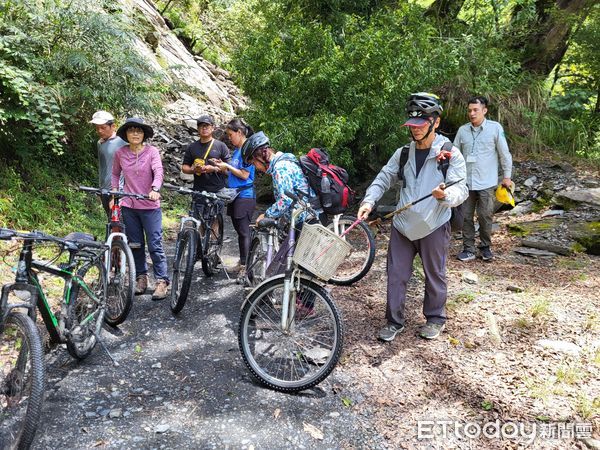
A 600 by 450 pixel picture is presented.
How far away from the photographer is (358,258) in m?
6.21

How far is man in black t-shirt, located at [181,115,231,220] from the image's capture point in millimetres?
5426

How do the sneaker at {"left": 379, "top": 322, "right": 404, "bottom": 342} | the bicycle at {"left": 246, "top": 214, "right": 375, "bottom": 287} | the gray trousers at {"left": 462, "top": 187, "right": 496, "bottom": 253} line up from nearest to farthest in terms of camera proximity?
the sneaker at {"left": 379, "top": 322, "right": 404, "bottom": 342}, the bicycle at {"left": 246, "top": 214, "right": 375, "bottom": 287}, the gray trousers at {"left": 462, "top": 187, "right": 496, "bottom": 253}

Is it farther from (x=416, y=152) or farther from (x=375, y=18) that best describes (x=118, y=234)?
(x=375, y=18)

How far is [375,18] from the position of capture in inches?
321

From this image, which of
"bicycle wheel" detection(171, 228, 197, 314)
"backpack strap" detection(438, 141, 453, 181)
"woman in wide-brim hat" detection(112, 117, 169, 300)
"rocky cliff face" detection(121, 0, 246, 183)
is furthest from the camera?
"rocky cliff face" detection(121, 0, 246, 183)

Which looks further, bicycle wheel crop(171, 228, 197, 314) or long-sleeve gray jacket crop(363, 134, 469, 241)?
bicycle wheel crop(171, 228, 197, 314)

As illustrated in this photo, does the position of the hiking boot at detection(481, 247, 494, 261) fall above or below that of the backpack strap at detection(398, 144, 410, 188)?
below

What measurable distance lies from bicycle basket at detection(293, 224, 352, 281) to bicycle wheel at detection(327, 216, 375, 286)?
2.25 meters

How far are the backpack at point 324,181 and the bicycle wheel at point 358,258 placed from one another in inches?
58.9

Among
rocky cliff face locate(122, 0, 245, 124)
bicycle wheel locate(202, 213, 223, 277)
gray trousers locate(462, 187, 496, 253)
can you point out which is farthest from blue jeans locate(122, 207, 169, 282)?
rocky cliff face locate(122, 0, 245, 124)

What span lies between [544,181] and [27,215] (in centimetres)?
881

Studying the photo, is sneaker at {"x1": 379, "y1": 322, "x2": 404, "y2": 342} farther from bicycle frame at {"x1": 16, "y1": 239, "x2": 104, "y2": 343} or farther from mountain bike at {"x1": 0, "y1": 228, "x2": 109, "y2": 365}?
bicycle frame at {"x1": 16, "y1": 239, "x2": 104, "y2": 343}

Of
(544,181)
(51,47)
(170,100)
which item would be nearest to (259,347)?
(51,47)

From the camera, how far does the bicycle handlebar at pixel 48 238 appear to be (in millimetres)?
2800
